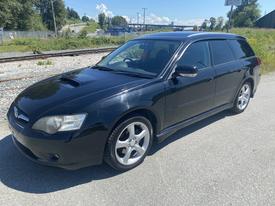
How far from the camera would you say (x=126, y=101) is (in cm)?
346

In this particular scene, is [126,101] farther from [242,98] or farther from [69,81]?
[242,98]

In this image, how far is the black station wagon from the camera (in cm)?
319

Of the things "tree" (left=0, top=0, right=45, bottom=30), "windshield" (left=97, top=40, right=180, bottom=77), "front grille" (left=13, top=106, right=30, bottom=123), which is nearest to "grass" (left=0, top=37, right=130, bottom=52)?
"tree" (left=0, top=0, right=45, bottom=30)

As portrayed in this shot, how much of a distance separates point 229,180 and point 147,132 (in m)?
1.15

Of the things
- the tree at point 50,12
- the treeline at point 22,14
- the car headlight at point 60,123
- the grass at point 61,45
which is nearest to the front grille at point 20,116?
the car headlight at point 60,123

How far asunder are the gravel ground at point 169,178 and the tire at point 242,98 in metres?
1.14

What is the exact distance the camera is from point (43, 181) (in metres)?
3.44

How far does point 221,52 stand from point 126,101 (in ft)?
8.04

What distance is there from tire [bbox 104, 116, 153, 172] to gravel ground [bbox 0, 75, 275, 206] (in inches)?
5.3

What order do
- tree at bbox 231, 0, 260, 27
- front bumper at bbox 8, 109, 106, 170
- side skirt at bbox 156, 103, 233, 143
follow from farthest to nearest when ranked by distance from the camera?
tree at bbox 231, 0, 260, 27
side skirt at bbox 156, 103, 233, 143
front bumper at bbox 8, 109, 106, 170

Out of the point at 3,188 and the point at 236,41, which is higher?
the point at 236,41

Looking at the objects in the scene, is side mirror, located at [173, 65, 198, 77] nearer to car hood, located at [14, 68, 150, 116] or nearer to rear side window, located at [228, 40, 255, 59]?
car hood, located at [14, 68, 150, 116]

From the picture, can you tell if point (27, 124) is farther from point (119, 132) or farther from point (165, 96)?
point (165, 96)

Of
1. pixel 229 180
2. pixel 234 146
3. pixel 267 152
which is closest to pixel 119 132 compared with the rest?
pixel 229 180
